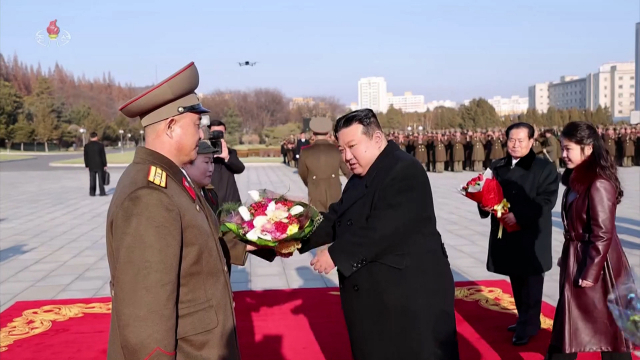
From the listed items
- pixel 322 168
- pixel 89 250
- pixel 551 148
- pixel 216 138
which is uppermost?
pixel 216 138

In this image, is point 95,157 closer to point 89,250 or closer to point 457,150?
point 89,250

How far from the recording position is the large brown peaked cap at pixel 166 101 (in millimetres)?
2059

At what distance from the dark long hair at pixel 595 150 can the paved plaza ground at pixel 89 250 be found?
70.0 inches

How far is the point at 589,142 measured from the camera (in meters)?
3.40

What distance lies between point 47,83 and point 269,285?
6951 centimetres

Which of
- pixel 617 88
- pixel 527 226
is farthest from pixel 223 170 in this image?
pixel 617 88

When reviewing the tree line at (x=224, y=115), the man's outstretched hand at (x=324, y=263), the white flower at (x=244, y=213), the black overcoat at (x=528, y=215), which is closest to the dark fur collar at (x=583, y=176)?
the black overcoat at (x=528, y=215)

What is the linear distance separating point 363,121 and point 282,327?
8.67ft

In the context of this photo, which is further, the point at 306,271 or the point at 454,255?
the point at 454,255

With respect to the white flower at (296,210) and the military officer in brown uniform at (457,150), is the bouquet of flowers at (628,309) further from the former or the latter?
the military officer in brown uniform at (457,150)

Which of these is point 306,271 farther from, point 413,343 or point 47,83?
point 47,83

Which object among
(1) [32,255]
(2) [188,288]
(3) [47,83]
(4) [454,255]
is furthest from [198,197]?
(3) [47,83]

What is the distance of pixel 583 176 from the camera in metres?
3.34

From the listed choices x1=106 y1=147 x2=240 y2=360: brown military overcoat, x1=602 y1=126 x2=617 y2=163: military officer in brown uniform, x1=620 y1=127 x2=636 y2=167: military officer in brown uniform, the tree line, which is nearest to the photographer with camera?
x1=106 y1=147 x2=240 y2=360: brown military overcoat
